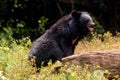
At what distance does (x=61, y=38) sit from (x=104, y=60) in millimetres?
2045

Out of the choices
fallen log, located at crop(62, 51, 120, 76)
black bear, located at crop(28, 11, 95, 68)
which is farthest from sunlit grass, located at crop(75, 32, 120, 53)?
fallen log, located at crop(62, 51, 120, 76)

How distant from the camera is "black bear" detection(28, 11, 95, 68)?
9117 millimetres

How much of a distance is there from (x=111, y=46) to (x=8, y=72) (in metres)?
3.38

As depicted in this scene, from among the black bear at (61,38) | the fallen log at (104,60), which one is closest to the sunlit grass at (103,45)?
the black bear at (61,38)

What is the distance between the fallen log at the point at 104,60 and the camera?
748 centimetres

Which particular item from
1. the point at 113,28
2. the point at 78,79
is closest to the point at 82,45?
the point at 78,79

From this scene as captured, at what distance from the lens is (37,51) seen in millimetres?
9070

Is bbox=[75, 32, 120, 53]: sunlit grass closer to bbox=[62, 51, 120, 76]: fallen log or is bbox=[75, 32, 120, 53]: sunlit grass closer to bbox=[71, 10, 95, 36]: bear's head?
bbox=[71, 10, 95, 36]: bear's head

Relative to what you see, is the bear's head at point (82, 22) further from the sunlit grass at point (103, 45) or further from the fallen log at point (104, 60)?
the fallen log at point (104, 60)

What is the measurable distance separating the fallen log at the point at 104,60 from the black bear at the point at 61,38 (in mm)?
1454

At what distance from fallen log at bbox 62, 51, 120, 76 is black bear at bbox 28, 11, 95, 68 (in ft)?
4.77

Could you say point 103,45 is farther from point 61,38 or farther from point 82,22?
point 61,38

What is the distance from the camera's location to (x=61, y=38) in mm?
9445

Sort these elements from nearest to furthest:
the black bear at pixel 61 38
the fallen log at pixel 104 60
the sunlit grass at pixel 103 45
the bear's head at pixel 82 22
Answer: the fallen log at pixel 104 60
the black bear at pixel 61 38
the sunlit grass at pixel 103 45
the bear's head at pixel 82 22
